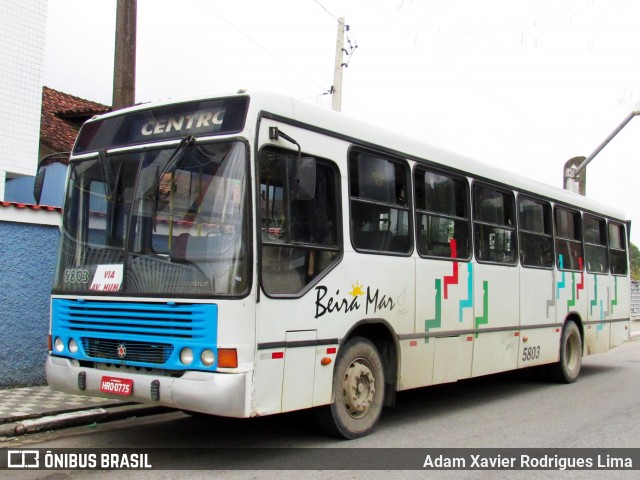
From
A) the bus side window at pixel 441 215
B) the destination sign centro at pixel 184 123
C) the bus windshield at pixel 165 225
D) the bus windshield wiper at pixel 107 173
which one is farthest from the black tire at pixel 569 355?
the bus windshield wiper at pixel 107 173

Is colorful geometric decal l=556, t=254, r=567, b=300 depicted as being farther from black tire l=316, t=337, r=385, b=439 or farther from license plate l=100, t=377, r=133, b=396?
license plate l=100, t=377, r=133, b=396

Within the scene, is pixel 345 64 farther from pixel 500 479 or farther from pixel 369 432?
pixel 500 479

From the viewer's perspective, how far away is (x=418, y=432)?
735cm

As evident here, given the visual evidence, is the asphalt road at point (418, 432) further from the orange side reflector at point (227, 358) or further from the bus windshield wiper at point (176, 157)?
the bus windshield wiper at point (176, 157)

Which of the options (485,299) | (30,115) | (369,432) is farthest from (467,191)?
(30,115)

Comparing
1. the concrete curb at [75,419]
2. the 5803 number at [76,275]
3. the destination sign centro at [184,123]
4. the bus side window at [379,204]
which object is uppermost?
the destination sign centro at [184,123]

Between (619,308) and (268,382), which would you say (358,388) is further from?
(619,308)

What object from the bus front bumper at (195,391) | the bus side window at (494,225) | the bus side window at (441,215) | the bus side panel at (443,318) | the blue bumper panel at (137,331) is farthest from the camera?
the bus side window at (494,225)

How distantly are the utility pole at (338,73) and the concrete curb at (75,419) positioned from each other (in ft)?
32.4

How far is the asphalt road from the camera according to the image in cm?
582

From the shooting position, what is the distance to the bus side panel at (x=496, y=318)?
8.84 metres

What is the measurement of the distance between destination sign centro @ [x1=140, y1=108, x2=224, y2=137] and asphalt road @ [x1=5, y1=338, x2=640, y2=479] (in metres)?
2.89

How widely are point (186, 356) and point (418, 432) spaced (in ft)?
9.84

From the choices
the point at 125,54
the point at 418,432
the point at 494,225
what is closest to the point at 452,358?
the point at 418,432
